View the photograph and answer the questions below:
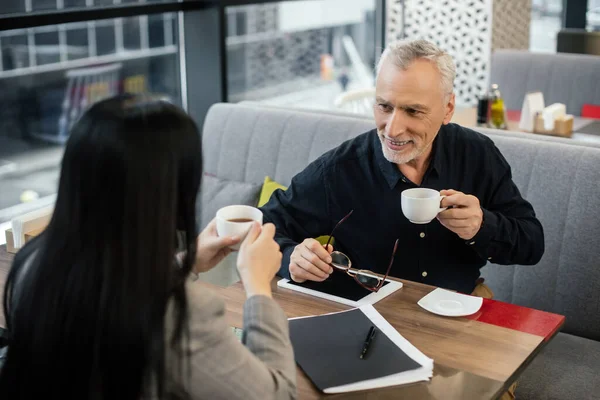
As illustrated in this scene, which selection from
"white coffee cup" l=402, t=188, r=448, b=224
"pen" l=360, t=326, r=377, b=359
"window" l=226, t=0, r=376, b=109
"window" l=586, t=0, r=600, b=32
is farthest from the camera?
"window" l=586, t=0, r=600, b=32

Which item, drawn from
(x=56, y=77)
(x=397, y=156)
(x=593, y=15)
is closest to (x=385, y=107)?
(x=397, y=156)

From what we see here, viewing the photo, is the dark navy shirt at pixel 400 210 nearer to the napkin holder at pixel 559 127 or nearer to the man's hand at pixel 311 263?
the man's hand at pixel 311 263

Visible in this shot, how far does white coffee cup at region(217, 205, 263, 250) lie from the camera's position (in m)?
1.54

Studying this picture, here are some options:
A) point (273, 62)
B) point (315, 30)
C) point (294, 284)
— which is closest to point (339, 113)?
point (294, 284)

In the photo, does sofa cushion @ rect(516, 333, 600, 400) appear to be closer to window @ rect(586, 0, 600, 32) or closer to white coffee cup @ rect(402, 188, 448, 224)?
white coffee cup @ rect(402, 188, 448, 224)

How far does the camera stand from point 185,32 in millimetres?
3789

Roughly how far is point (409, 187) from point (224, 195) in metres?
1.02

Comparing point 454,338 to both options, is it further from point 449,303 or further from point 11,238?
point 11,238

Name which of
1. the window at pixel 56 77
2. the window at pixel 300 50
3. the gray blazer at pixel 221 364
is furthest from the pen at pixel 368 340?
the window at pixel 300 50

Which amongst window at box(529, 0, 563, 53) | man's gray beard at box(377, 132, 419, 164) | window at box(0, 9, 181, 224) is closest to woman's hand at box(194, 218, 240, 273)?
man's gray beard at box(377, 132, 419, 164)

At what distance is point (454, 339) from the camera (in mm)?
1598

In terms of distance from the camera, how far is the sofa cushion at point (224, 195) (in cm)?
291

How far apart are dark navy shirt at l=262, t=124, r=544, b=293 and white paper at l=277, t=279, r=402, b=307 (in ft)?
0.58

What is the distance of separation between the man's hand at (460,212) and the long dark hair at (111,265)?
885 millimetres
